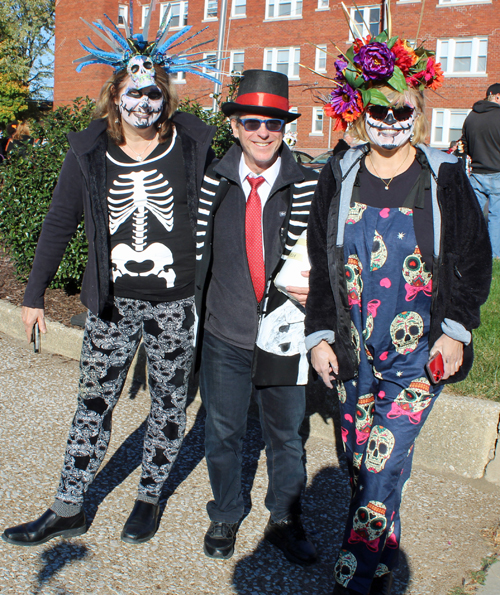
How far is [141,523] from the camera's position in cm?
321

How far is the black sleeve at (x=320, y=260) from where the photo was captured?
2.67 meters

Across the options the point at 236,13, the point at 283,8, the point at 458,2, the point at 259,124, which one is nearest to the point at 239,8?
the point at 236,13

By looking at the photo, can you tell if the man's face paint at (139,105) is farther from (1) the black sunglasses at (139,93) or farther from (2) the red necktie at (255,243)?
(2) the red necktie at (255,243)

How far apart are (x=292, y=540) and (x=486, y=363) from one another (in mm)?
2279

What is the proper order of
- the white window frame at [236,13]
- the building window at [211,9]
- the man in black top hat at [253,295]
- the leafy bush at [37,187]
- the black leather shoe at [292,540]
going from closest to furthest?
the man in black top hat at [253,295]
the black leather shoe at [292,540]
the leafy bush at [37,187]
the white window frame at [236,13]
the building window at [211,9]

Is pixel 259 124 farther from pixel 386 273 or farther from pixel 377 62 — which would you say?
pixel 386 273

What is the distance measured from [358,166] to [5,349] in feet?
14.5

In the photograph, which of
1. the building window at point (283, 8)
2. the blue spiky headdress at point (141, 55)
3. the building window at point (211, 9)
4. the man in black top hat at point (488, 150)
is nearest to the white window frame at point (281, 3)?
the building window at point (283, 8)

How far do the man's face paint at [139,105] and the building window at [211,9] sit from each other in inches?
1592

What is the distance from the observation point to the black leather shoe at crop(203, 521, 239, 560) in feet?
10.1

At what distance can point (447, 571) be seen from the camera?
3004mm

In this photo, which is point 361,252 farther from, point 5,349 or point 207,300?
point 5,349

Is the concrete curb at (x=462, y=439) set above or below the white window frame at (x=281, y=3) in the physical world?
below

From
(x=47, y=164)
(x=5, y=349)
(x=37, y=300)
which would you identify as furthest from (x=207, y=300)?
(x=47, y=164)
